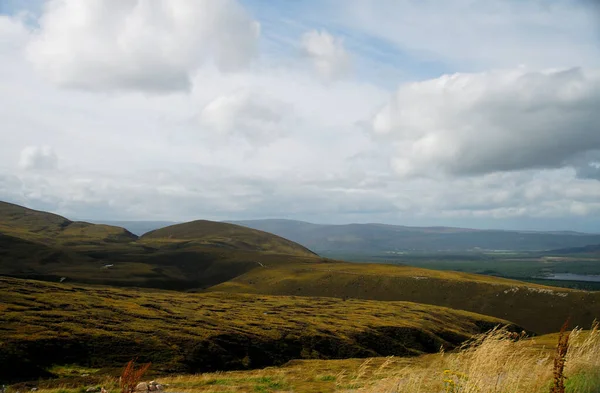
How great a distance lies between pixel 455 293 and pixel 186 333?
125481 millimetres

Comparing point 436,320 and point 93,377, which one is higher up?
point 93,377

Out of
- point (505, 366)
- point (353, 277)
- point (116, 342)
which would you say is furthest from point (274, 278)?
point (505, 366)

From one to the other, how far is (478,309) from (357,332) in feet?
294

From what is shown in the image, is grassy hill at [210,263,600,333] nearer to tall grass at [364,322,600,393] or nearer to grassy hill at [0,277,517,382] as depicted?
grassy hill at [0,277,517,382]

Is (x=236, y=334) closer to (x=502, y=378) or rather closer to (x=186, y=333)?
(x=186, y=333)

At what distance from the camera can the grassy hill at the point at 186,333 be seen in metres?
46.6

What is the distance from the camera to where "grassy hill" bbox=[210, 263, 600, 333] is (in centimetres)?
13762

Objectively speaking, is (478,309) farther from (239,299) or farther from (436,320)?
(239,299)

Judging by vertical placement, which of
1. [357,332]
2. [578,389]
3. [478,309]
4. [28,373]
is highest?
[578,389]

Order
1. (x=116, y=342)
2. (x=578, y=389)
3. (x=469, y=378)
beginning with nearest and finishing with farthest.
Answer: (x=469, y=378), (x=578, y=389), (x=116, y=342)

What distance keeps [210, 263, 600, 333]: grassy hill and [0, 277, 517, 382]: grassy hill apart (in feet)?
152

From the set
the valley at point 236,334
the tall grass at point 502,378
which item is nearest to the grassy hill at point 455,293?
the valley at point 236,334

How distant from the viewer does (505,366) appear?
1082 cm

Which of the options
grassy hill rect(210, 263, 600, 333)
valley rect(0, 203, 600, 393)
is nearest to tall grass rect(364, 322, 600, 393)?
valley rect(0, 203, 600, 393)
